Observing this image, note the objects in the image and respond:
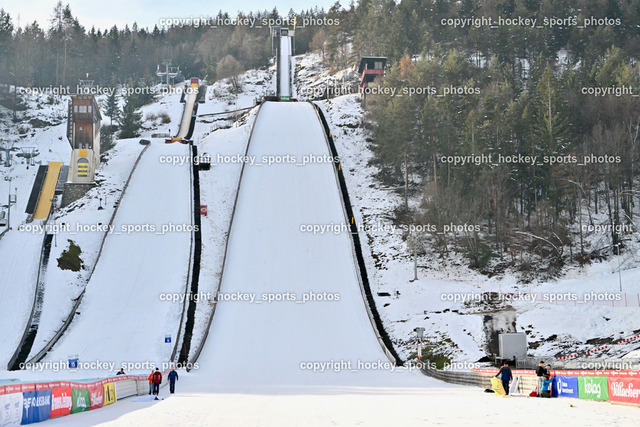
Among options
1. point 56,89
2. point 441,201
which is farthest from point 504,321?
point 56,89

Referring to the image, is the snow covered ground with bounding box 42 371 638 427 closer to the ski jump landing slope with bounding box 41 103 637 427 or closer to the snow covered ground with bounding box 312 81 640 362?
the ski jump landing slope with bounding box 41 103 637 427

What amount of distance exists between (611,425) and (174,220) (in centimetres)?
3131

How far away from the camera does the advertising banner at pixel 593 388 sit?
12.1m

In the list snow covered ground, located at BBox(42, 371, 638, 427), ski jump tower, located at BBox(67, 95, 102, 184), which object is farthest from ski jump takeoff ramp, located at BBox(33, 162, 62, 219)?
snow covered ground, located at BBox(42, 371, 638, 427)

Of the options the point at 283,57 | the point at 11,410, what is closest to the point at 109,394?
the point at 11,410

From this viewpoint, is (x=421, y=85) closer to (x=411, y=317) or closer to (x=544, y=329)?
(x=411, y=317)

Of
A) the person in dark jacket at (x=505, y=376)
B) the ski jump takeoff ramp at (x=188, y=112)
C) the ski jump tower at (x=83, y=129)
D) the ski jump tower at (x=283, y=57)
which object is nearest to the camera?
the person in dark jacket at (x=505, y=376)

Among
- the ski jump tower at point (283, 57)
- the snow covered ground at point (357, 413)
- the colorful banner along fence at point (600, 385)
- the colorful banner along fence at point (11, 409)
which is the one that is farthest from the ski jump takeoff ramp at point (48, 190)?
the ski jump tower at point (283, 57)

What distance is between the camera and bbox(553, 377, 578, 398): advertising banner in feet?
43.6

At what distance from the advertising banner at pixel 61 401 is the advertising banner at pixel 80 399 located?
171 mm

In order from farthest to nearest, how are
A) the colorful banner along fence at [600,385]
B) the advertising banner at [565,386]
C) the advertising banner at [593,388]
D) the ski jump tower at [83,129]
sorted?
the ski jump tower at [83,129] → the advertising banner at [565,386] → the advertising banner at [593,388] → the colorful banner along fence at [600,385]

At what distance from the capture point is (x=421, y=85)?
42.9m

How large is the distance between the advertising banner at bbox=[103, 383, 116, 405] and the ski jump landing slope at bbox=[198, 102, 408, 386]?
18.6 feet

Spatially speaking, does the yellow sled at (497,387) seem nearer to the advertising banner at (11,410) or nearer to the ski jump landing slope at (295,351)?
the ski jump landing slope at (295,351)
